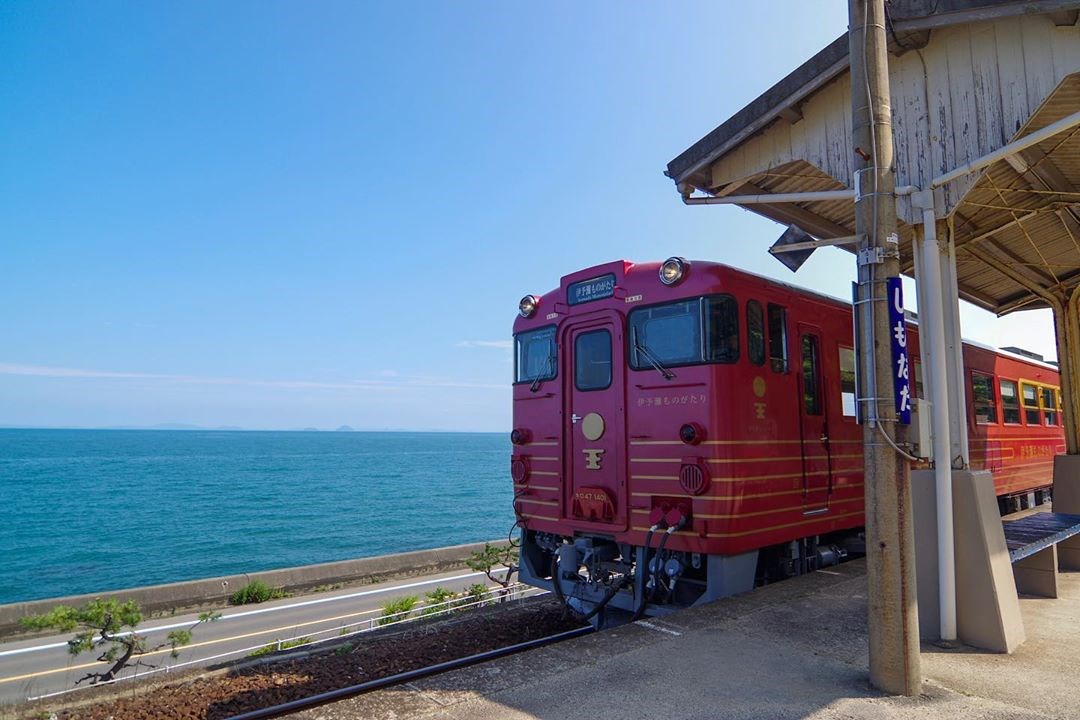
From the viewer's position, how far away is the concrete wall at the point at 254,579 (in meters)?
20.0

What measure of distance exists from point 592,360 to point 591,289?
2.62 ft

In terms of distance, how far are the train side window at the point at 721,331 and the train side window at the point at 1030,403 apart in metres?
10.5

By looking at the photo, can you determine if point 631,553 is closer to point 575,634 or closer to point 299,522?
point 575,634

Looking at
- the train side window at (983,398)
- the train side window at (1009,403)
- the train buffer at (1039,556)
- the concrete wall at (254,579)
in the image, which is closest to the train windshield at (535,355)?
the train buffer at (1039,556)

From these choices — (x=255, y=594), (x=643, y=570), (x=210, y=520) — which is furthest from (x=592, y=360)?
(x=210, y=520)

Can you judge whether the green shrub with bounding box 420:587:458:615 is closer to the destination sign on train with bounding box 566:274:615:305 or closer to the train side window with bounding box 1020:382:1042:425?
the destination sign on train with bounding box 566:274:615:305

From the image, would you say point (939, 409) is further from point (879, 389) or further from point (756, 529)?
point (756, 529)

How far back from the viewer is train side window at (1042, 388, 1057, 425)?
15.0 metres

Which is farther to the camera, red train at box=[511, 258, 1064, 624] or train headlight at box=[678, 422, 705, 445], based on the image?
red train at box=[511, 258, 1064, 624]

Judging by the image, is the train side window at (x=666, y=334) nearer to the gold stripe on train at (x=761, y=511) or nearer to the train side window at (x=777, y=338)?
the train side window at (x=777, y=338)

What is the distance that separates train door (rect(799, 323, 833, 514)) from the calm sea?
35909 mm

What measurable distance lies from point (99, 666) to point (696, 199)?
52.2ft

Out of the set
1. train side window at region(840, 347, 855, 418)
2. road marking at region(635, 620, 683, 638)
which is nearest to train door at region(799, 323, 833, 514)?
train side window at region(840, 347, 855, 418)

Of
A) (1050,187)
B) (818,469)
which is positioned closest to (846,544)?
(818,469)
